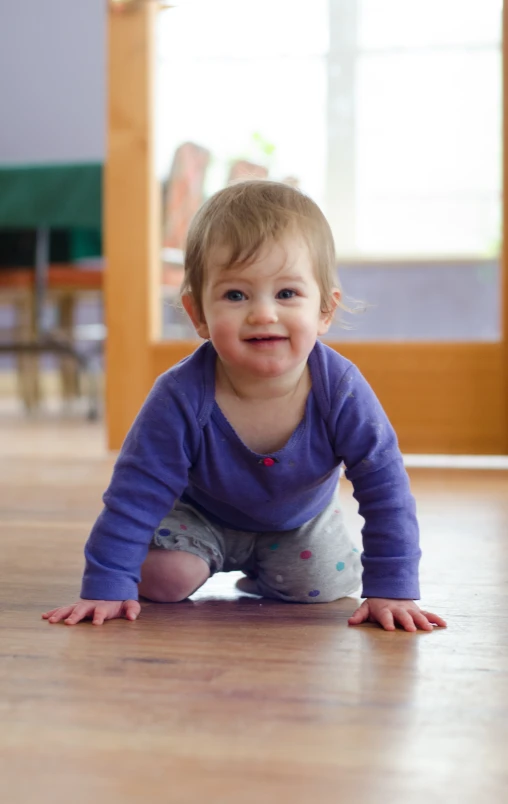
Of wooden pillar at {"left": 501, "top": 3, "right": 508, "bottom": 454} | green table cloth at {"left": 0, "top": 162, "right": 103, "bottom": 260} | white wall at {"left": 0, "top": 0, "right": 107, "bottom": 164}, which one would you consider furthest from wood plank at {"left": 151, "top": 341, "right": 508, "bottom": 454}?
white wall at {"left": 0, "top": 0, "right": 107, "bottom": 164}

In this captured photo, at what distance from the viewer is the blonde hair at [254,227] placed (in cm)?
78

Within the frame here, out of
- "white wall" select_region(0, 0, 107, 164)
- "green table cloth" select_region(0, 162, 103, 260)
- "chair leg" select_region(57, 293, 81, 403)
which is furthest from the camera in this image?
"white wall" select_region(0, 0, 107, 164)

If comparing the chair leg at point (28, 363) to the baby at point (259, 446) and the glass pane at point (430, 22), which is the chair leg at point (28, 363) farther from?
the baby at point (259, 446)

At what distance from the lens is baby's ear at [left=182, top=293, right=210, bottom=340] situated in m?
0.84

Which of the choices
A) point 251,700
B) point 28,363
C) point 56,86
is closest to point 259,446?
point 251,700

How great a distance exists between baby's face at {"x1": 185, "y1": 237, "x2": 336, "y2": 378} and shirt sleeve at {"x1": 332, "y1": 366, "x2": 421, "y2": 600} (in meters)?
0.07

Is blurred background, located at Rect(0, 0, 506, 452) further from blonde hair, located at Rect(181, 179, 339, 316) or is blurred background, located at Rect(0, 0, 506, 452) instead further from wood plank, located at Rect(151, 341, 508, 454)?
blonde hair, located at Rect(181, 179, 339, 316)

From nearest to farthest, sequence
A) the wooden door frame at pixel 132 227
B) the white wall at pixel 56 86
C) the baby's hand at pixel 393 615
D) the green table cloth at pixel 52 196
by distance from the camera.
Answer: the baby's hand at pixel 393 615
the wooden door frame at pixel 132 227
the green table cloth at pixel 52 196
the white wall at pixel 56 86

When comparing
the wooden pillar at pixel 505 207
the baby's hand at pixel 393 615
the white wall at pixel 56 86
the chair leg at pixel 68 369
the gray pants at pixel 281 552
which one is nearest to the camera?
the baby's hand at pixel 393 615

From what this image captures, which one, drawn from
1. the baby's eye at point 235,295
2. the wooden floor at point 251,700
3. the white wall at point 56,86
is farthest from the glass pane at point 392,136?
the white wall at point 56,86

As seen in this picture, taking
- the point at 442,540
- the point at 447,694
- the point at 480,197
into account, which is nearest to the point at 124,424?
the point at 480,197

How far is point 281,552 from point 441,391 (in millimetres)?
928

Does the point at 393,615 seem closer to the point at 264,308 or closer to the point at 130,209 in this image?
the point at 264,308

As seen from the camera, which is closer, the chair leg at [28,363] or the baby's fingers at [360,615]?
the baby's fingers at [360,615]
